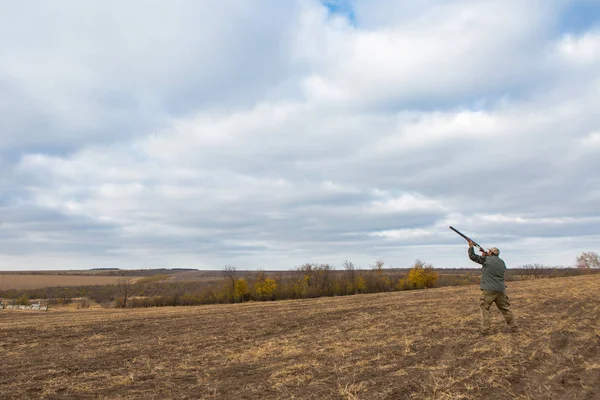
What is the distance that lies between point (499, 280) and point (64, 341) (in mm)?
17189

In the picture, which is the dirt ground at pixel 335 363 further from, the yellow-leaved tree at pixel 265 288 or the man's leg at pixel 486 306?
the yellow-leaved tree at pixel 265 288

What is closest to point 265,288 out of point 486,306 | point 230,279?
point 230,279

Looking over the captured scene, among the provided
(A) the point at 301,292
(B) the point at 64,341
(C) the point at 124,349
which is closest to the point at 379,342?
(C) the point at 124,349

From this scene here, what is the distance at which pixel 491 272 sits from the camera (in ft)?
40.6

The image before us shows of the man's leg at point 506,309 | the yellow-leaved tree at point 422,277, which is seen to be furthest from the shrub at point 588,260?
the man's leg at point 506,309

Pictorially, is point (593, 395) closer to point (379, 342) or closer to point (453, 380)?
point (453, 380)

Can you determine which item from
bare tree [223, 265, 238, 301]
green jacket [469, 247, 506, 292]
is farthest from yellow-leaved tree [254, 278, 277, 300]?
green jacket [469, 247, 506, 292]

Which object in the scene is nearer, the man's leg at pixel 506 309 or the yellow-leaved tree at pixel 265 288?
the man's leg at pixel 506 309

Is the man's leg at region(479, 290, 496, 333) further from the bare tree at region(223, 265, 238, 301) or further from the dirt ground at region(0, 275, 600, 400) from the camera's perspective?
the bare tree at region(223, 265, 238, 301)

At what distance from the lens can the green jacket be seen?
1226 cm

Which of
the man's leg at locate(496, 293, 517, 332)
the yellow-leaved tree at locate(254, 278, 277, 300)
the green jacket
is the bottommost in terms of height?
the yellow-leaved tree at locate(254, 278, 277, 300)

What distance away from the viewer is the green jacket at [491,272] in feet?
40.2

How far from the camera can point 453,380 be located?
7.60 meters

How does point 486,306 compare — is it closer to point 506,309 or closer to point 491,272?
point 506,309
